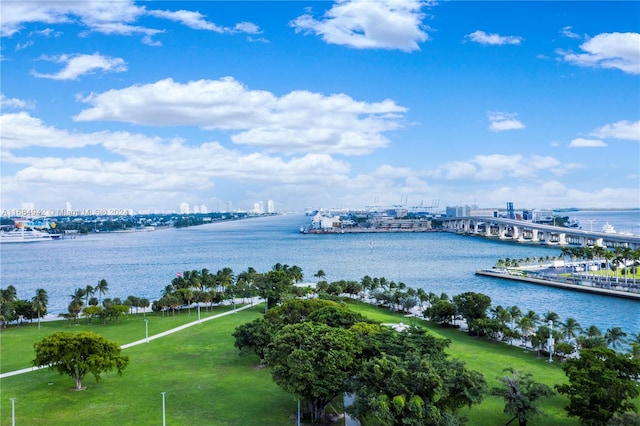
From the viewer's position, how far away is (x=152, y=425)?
800 inches

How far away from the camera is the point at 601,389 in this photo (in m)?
18.5

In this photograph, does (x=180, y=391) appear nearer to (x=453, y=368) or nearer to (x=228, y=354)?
(x=228, y=354)

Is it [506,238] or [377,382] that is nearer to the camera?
[377,382]

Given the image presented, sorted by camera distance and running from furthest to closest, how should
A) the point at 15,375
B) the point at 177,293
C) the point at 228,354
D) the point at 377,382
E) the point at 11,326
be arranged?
the point at 177,293 → the point at 11,326 → the point at 228,354 → the point at 15,375 → the point at 377,382

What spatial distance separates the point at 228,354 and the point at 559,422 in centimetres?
1765

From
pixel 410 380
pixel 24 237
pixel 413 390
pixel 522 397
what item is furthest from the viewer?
pixel 24 237

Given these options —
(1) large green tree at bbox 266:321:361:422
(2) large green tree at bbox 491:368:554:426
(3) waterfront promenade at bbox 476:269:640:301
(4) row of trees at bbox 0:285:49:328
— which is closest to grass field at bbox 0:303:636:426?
(2) large green tree at bbox 491:368:554:426

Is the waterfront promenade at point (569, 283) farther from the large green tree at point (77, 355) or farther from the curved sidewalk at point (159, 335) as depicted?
the large green tree at point (77, 355)

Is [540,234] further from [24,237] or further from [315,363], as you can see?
[24,237]

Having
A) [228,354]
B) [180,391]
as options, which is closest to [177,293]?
[228,354]

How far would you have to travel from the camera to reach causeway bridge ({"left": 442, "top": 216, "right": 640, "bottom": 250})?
95.9 meters

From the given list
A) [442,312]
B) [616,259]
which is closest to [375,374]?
[442,312]

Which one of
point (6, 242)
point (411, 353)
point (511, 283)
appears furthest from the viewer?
point (6, 242)

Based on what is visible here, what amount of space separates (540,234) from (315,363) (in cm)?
12146
